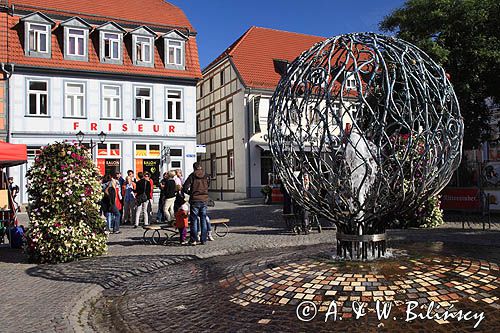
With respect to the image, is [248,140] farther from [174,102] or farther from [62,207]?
[62,207]

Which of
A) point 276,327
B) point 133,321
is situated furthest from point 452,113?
point 133,321

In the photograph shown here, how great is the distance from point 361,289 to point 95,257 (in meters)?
5.61

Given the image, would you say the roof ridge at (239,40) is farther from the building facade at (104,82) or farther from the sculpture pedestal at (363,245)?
the sculpture pedestal at (363,245)

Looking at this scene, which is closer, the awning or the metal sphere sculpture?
the metal sphere sculpture

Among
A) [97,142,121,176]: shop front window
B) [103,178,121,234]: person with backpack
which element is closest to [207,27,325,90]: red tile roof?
[97,142,121,176]: shop front window

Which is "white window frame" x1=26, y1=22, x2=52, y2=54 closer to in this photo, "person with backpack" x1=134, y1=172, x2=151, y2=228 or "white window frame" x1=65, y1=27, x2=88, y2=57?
"white window frame" x1=65, y1=27, x2=88, y2=57

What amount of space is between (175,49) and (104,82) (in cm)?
467

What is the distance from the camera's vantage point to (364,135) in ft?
20.4

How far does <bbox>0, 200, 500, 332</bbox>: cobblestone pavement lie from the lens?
17.5 ft

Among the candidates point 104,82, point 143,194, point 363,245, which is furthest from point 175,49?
point 363,245

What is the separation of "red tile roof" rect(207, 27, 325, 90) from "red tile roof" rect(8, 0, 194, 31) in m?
4.56

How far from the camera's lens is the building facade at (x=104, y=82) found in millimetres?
24031

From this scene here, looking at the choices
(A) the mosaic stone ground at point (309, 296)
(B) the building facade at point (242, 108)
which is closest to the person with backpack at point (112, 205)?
(A) the mosaic stone ground at point (309, 296)

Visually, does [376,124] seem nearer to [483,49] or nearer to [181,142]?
[483,49]
